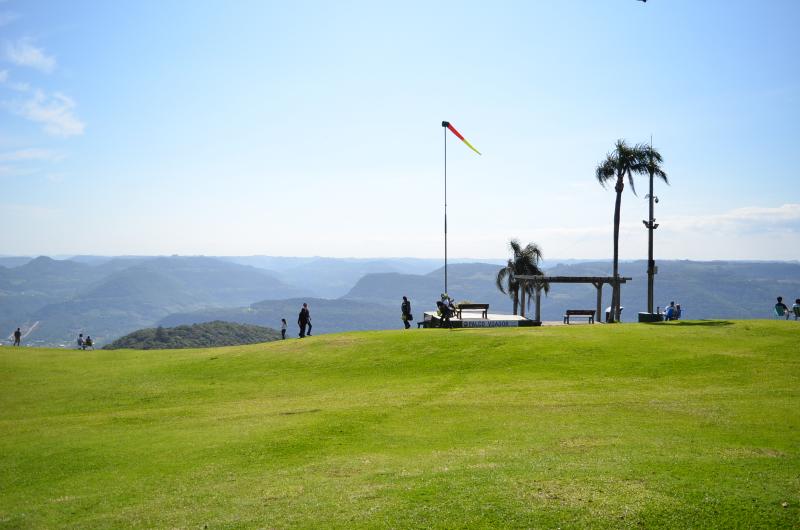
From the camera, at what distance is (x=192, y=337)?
161 meters

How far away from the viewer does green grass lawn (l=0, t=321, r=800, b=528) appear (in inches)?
427

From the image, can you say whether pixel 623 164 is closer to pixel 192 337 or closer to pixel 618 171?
pixel 618 171

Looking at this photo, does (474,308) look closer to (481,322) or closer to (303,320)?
(481,322)

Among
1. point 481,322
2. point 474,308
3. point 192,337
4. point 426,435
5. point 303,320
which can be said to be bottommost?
point 192,337

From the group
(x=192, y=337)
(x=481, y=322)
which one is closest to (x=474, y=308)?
(x=481, y=322)

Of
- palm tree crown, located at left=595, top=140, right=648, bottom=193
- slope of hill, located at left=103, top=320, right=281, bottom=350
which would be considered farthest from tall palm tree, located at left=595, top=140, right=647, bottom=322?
slope of hill, located at left=103, top=320, right=281, bottom=350

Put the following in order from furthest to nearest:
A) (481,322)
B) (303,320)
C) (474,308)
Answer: (474,308) → (481,322) → (303,320)

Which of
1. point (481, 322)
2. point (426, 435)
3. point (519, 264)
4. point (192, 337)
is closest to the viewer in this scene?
point (426, 435)

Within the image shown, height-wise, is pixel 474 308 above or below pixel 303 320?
above

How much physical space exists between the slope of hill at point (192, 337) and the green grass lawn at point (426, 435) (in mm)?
125408

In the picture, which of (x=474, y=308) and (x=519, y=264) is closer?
(x=474, y=308)

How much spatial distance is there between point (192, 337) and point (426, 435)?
15704 cm

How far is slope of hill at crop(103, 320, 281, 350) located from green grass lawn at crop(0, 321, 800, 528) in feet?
411

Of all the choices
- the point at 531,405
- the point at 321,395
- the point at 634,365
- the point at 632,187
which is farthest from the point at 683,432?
the point at 632,187
